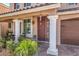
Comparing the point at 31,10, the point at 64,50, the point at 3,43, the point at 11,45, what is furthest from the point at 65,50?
the point at 3,43

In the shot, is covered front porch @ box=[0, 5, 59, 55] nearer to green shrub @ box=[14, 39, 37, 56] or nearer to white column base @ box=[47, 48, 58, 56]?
white column base @ box=[47, 48, 58, 56]

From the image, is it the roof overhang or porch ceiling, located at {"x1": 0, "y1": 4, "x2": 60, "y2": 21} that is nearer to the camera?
the roof overhang

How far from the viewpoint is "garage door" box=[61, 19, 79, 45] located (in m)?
5.63

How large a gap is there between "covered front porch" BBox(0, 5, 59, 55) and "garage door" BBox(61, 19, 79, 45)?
0.79 ft

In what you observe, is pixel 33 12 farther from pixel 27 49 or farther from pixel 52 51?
pixel 27 49

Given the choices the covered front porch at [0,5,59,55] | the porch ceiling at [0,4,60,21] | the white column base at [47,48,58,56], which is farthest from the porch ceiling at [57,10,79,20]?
the white column base at [47,48,58,56]

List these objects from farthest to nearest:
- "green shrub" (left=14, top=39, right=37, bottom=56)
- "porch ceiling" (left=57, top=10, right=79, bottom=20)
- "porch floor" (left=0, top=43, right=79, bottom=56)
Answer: "porch ceiling" (left=57, top=10, right=79, bottom=20) < "porch floor" (left=0, top=43, right=79, bottom=56) < "green shrub" (left=14, top=39, right=37, bottom=56)

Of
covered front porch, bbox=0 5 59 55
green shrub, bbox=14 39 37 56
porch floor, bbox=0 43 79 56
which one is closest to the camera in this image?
green shrub, bbox=14 39 37 56

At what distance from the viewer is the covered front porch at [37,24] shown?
5.76 m

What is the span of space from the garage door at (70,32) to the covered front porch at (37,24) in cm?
24

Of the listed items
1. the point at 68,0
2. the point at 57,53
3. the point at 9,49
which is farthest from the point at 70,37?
the point at 9,49

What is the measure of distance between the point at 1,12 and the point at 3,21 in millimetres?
402

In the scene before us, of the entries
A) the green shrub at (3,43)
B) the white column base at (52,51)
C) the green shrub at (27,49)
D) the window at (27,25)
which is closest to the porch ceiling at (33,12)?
the window at (27,25)

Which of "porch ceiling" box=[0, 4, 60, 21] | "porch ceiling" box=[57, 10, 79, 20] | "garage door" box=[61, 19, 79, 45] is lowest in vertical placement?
"garage door" box=[61, 19, 79, 45]
